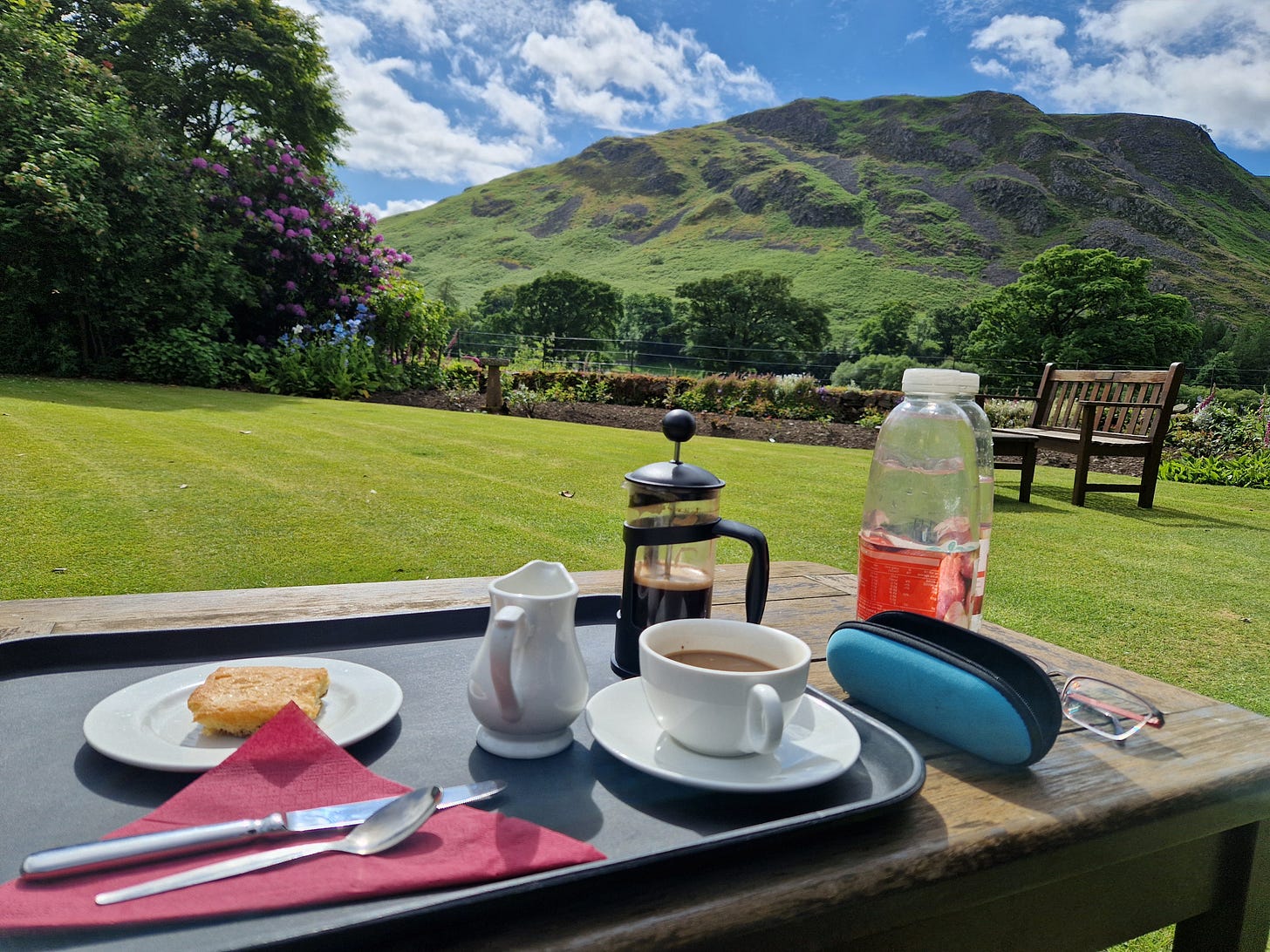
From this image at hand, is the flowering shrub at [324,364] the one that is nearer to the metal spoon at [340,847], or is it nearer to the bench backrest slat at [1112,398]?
the bench backrest slat at [1112,398]

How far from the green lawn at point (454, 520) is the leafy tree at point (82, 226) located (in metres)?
1.95

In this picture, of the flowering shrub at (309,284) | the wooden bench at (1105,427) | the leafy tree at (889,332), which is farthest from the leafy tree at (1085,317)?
the flowering shrub at (309,284)

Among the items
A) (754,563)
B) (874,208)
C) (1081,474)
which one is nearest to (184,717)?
(754,563)

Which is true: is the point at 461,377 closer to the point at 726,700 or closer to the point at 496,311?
the point at 726,700

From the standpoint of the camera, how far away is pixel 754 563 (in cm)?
98

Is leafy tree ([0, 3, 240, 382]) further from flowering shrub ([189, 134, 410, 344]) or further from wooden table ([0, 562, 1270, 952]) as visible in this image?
wooden table ([0, 562, 1270, 952])

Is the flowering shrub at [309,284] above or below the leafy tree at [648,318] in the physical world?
below

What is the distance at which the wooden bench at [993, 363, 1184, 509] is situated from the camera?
5379 millimetres

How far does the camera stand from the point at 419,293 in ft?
35.2

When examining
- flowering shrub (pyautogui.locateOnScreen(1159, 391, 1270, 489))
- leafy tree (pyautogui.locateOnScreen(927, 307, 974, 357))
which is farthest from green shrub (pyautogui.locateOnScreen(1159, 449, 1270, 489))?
leafy tree (pyautogui.locateOnScreen(927, 307, 974, 357))

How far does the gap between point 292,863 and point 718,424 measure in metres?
8.83

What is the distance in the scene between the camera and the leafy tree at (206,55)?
1388cm

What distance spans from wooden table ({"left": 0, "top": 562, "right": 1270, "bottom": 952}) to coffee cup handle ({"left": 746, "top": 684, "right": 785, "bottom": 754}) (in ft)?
0.26

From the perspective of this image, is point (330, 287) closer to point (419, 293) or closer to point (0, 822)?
point (419, 293)
